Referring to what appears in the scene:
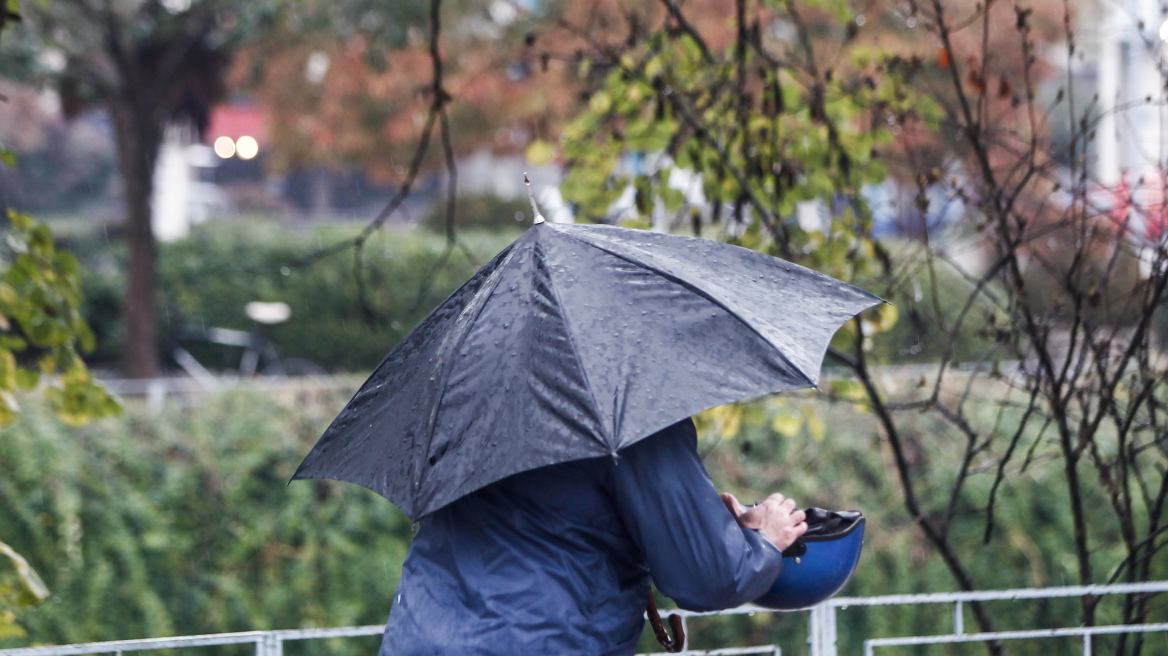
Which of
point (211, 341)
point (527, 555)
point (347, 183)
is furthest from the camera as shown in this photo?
point (347, 183)

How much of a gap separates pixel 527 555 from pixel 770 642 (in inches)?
195

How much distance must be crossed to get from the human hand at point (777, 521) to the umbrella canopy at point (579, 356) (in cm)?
32

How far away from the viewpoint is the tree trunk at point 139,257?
12.4m

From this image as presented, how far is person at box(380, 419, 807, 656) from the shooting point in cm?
204

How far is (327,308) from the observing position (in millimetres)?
14766

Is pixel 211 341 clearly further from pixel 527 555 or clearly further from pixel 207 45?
pixel 527 555

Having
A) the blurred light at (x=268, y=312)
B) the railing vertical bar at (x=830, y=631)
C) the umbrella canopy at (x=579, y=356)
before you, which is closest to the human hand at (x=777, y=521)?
the umbrella canopy at (x=579, y=356)

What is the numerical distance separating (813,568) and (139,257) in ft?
38.6

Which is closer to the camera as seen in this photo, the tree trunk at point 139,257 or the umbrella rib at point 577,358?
the umbrella rib at point 577,358

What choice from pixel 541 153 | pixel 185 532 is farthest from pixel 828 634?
pixel 185 532

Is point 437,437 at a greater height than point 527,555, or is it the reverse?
point 437,437

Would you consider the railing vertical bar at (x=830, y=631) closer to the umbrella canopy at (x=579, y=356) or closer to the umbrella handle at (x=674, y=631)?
the umbrella handle at (x=674, y=631)

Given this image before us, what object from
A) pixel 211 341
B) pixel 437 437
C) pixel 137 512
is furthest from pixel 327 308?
pixel 437 437

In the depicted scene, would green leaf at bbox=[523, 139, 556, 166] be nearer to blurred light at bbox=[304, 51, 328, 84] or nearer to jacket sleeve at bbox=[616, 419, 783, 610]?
jacket sleeve at bbox=[616, 419, 783, 610]
